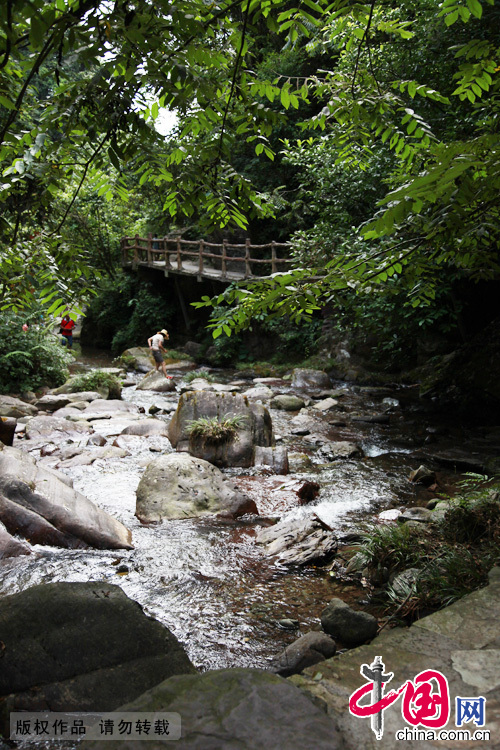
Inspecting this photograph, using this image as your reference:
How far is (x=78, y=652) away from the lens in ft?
7.13

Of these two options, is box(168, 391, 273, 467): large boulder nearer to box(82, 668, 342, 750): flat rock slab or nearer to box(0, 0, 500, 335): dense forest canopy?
box(0, 0, 500, 335): dense forest canopy

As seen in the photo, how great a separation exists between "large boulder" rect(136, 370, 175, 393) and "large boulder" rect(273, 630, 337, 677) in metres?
10.3

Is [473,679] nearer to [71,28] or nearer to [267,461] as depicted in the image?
[71,28]

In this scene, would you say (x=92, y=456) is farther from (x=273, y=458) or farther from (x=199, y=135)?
(x=199, y=135)

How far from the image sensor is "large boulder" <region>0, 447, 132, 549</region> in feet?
12.5

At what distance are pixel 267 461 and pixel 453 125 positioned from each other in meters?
6.10

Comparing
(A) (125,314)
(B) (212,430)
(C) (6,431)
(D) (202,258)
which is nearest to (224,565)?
(B) (212,430)

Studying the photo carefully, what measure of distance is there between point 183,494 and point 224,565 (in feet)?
3.92

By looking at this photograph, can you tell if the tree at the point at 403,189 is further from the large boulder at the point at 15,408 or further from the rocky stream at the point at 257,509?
the large boulder at the point at 15,408

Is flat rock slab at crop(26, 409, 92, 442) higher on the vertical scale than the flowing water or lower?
higher

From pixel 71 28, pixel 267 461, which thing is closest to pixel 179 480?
pixel 267 461

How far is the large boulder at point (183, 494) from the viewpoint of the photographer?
15.4 feet

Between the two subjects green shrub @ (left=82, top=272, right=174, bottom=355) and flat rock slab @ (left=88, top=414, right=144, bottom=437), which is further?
green shrub @ (left=82, top=272, right=174, bottom=355)

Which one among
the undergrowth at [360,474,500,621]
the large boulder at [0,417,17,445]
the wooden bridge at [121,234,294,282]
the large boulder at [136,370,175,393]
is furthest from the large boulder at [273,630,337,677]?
the wooden bridge at [121,234,294,282]
